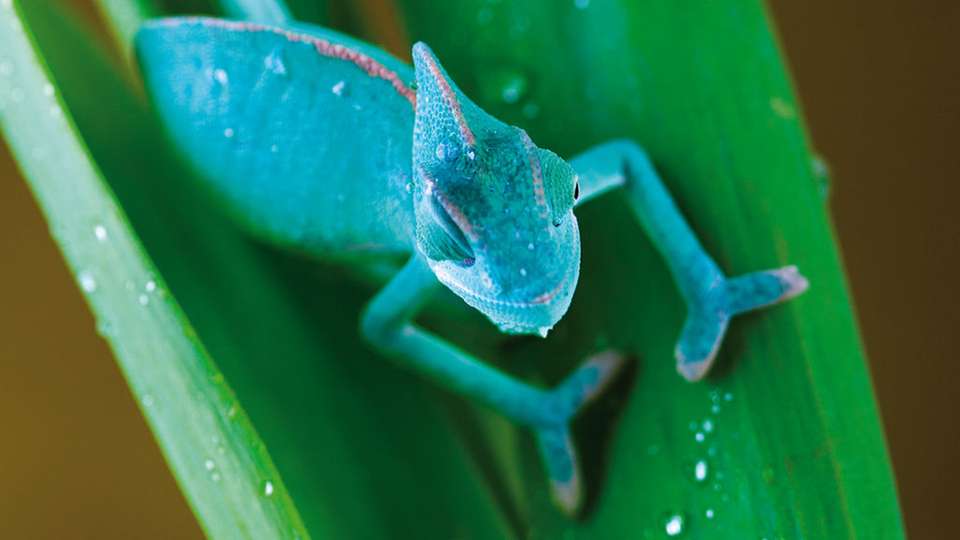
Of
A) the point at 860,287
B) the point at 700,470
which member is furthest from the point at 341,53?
the point at 860,287

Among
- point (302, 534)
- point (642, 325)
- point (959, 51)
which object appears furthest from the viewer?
point (959, 51)

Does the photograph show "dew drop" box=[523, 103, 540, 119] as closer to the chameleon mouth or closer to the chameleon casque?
the chameleon casque

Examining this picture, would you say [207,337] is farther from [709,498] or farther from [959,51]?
[959,51]

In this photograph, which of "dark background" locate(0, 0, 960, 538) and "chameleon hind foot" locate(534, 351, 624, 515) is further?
"dark background" locate(0, 0, 960, 538)

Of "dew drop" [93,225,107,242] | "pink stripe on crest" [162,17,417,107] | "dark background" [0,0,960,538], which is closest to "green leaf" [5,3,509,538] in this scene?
"dew drop" [93,225,107,242]

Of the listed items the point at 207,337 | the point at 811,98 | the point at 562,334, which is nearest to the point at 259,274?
the point at 207,337

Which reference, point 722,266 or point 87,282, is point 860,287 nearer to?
point 722,266
